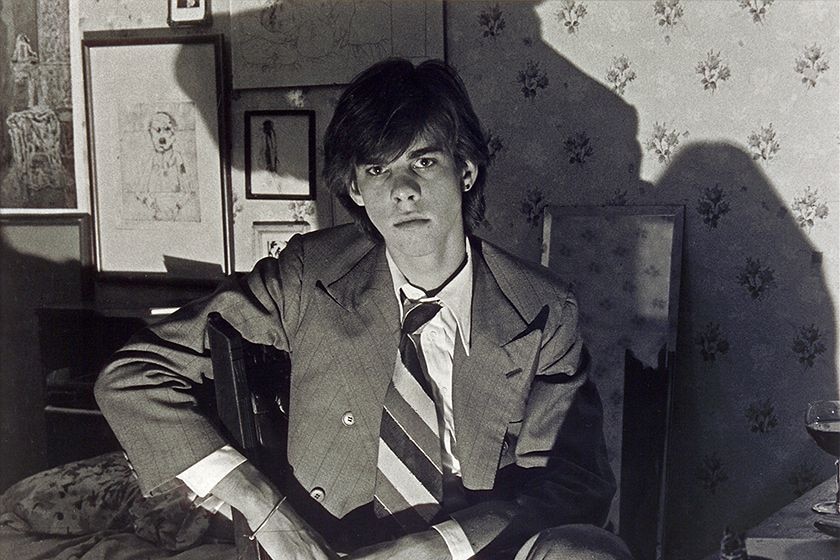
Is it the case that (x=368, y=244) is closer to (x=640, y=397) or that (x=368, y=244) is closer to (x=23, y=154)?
(x=640, y=397)

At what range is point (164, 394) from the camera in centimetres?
102

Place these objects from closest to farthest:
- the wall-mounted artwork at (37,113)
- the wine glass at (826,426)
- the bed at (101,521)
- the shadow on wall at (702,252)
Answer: the wine glass at (826,426) → the bed at (101,521) → the shadow on wall at (702,252) → the wall-mounted artwork at (37,113)

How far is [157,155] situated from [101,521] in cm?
71

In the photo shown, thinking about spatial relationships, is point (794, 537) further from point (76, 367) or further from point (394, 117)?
point (76, 367)

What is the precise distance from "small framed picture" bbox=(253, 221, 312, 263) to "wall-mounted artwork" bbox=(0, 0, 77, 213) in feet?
1.20

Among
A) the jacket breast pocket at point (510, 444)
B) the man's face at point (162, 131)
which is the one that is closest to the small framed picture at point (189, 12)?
the man's face at point (162, 131)

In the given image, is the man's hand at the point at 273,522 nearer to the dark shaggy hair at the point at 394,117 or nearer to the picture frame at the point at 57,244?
the dark shaggy hair at the point at 394,117

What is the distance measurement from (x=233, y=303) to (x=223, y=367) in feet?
0.29

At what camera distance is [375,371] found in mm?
1121

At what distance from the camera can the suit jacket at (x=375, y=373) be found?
1.04 meters

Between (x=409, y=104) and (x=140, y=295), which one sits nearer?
(x=409, y=104)

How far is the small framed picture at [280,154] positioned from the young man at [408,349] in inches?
19.7

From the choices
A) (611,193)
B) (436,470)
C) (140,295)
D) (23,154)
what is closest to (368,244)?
(436,470)

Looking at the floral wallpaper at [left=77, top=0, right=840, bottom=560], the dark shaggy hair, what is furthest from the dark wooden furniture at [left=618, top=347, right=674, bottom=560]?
the dark shaggy hair
